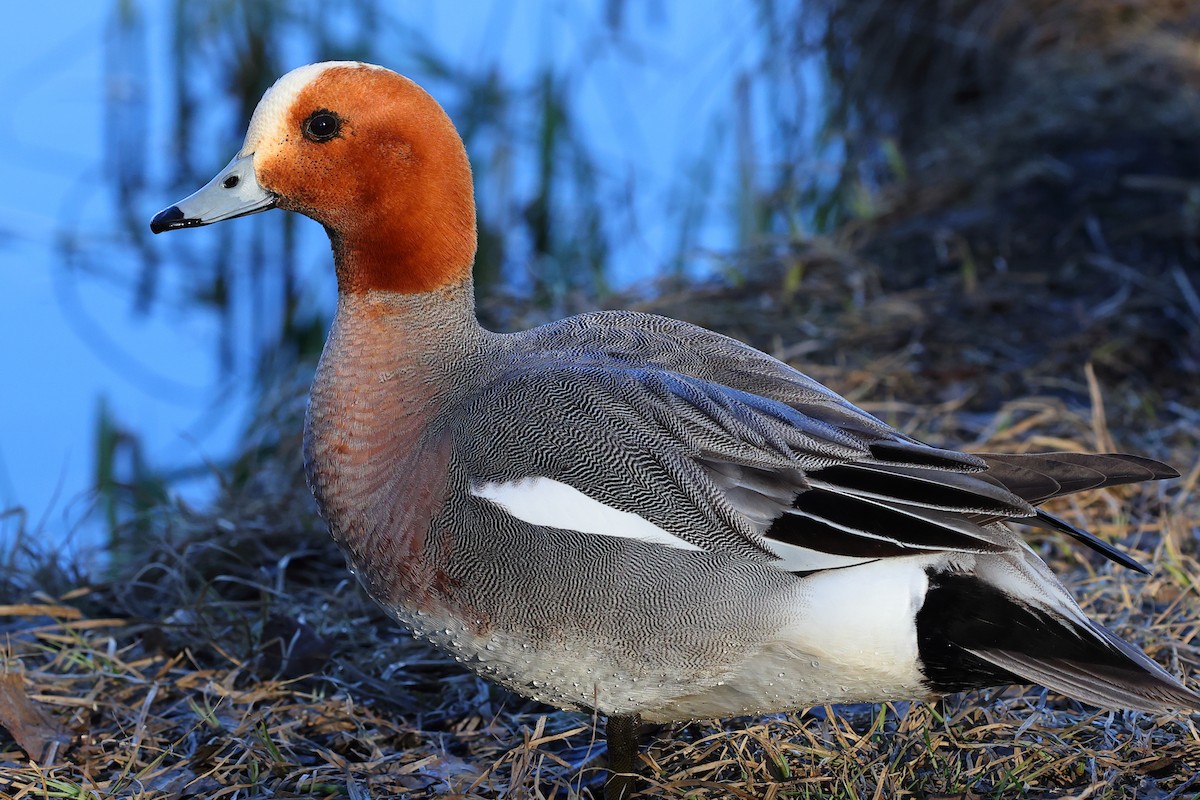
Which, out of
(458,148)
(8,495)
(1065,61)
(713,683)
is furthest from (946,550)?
(1065,61)

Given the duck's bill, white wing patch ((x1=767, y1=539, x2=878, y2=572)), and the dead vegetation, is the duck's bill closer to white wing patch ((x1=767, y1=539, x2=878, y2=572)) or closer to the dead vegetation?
the dead vegetation

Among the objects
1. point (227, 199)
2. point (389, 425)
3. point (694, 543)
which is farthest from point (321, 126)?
point (694, 543)

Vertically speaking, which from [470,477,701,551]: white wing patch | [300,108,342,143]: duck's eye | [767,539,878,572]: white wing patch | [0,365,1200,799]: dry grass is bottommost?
[0,365,1200,799]: dry grass

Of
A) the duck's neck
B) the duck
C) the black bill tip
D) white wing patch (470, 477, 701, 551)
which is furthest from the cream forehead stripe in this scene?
white wing patch (470, 477, 701, 551)

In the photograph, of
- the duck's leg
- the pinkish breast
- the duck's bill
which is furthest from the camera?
the duck's bill

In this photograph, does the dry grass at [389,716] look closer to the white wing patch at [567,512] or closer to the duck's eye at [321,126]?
the white wing patch at [567,512]

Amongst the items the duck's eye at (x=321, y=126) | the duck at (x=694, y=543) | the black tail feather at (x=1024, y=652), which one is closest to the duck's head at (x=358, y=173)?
the duck's eye at (x=321, y=126)

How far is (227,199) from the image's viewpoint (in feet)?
7.94

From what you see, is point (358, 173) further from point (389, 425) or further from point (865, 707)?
point (865, 707)

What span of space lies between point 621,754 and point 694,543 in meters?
0.47

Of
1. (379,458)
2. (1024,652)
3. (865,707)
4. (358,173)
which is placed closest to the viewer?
(1024,652)

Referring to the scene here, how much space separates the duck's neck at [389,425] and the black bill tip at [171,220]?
0.31m

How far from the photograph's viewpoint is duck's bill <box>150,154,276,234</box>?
7.89 ft

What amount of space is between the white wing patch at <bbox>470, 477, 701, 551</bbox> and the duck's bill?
725 mm
